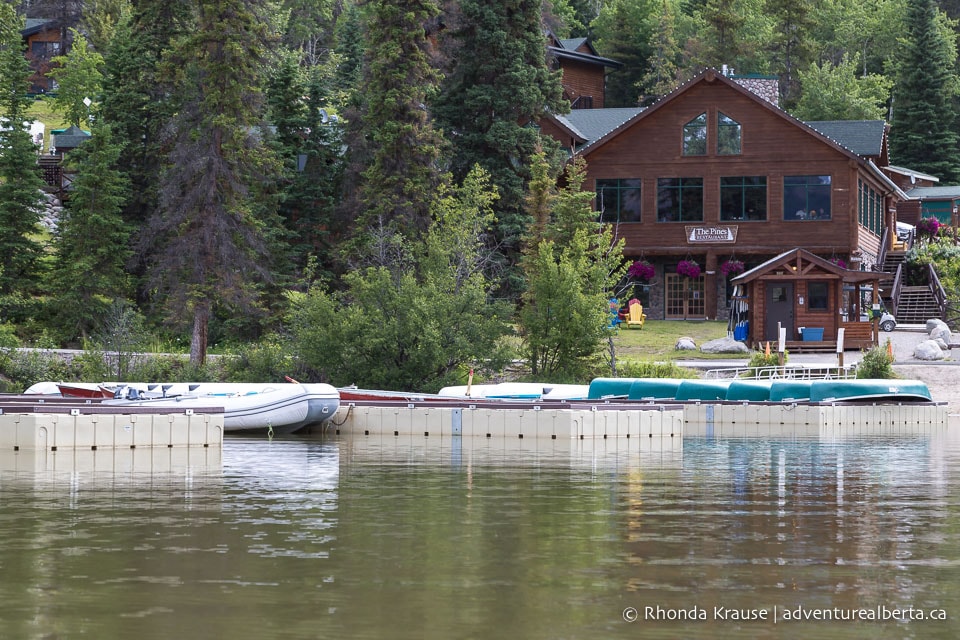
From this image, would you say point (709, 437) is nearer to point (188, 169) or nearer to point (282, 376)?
point (282, 376)

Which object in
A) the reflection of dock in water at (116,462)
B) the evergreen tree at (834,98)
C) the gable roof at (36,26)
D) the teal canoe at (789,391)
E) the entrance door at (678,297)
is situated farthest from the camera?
the gable roof at (36,26)

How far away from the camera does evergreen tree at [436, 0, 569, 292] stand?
56.8 m

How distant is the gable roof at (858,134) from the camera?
6153cm

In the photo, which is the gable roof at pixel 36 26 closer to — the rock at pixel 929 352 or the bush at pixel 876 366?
the rock at pixel 929 352

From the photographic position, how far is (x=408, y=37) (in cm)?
5088

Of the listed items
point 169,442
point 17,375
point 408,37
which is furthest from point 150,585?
point 408,37

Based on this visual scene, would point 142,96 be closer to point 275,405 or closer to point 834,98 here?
point 275,405

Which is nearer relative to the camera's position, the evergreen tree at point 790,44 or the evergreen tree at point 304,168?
the evergreen tree at point 304,168

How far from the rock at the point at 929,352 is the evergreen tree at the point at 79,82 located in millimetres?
56318

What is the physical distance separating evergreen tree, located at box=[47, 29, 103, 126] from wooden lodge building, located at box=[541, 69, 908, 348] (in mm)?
40054

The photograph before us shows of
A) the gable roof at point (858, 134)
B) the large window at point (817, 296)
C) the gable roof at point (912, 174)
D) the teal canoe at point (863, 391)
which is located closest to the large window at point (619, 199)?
the gable roof at point (858, 134)

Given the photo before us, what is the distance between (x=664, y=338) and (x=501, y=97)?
1286 centimetres

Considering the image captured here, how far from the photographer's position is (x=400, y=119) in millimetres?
51594

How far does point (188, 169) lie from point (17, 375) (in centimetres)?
857
